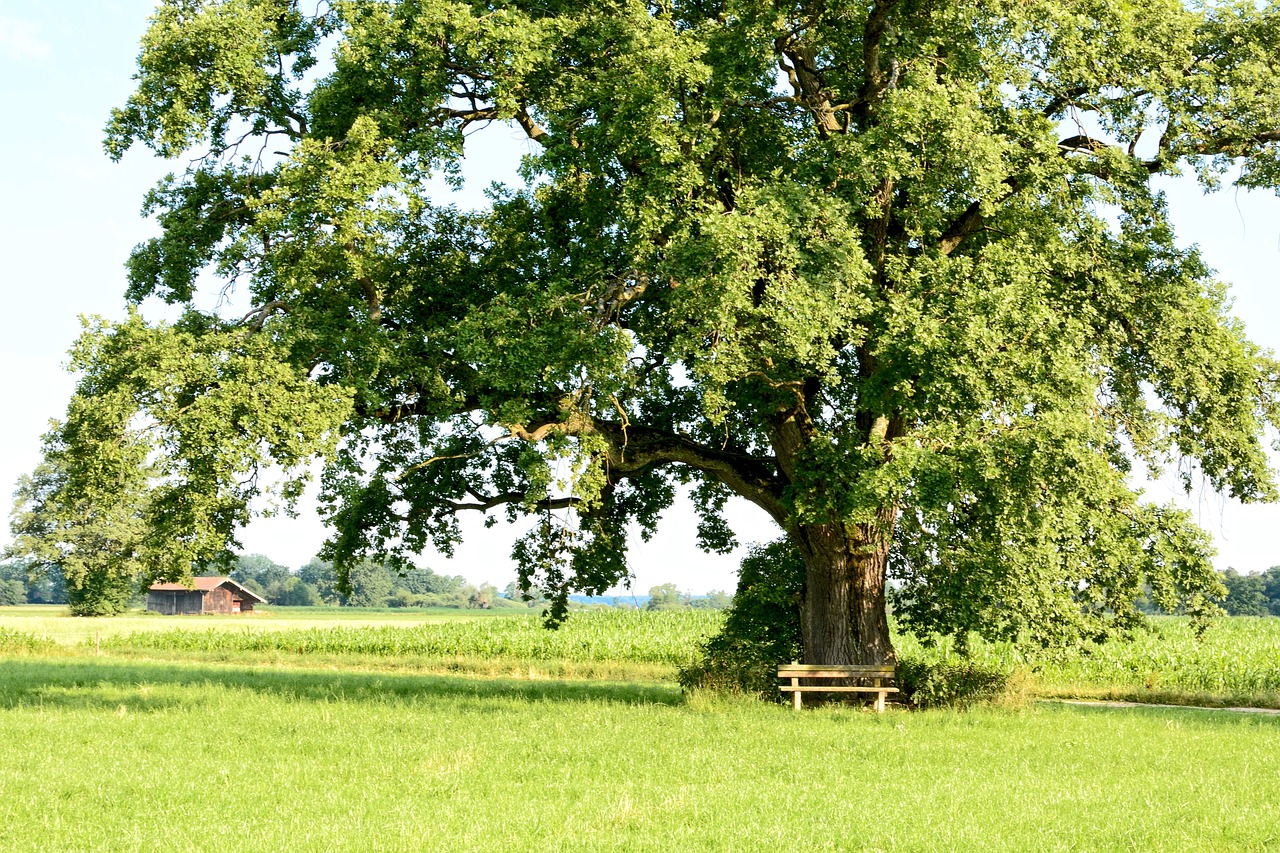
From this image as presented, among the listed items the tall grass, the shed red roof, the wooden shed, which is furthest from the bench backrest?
the wooden shed

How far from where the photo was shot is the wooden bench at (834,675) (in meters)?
21.1

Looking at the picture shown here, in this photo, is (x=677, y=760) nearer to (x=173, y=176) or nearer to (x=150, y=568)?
(x=150, y=568)

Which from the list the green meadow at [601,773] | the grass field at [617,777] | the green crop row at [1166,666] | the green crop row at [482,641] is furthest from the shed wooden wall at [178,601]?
the grass field at [617,777]

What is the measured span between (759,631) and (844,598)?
2.41m

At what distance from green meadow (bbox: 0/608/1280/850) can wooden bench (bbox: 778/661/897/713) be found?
1.68ft

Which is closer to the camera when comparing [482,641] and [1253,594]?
[482,641]

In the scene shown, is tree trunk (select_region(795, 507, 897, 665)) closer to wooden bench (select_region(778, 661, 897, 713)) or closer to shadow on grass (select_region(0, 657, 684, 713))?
wooden bench (select_region(778, 661, 897, 713))

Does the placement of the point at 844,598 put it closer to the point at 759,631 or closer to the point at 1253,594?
the point at 759,631

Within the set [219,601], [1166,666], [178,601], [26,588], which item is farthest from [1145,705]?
[26,588]

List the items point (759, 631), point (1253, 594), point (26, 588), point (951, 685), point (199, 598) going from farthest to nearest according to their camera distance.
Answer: point (26, 588) < point (1253, 594) < point (199, 598) < point (759, 631) < point (951, 685)

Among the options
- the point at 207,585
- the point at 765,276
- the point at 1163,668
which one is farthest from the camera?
the point at 207,585

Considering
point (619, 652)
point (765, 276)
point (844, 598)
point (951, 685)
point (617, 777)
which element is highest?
point (765, 276)

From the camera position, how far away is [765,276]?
18062mm

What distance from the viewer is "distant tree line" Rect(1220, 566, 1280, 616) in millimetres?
102750
